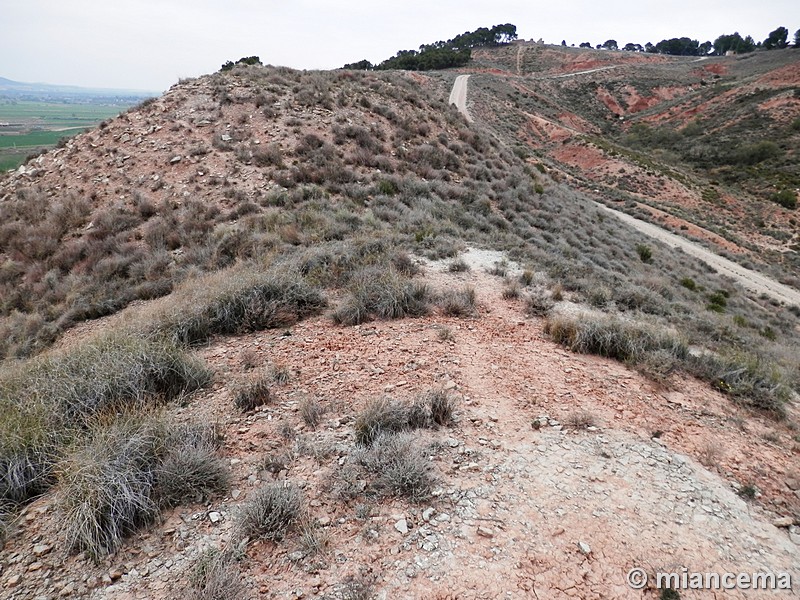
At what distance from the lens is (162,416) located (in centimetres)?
391

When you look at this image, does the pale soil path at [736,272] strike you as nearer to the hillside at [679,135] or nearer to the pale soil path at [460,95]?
the hillside at [679,135]

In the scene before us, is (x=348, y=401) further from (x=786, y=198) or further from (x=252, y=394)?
(x=786, y=198)

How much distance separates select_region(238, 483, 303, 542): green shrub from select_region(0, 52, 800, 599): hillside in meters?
0.02

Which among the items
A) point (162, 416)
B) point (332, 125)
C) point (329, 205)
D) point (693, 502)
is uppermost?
point (332, 125)

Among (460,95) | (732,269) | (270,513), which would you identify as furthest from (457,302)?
(460,95)

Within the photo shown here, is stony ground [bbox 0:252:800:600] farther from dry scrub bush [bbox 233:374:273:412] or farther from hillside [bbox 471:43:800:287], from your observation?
hillside [bbox 471:43:800:287]

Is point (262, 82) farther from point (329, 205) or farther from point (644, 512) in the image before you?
point (644, 512)

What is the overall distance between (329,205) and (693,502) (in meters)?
10.00

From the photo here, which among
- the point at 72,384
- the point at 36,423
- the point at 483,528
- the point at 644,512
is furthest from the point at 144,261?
the point at 644,512

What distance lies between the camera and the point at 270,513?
3.10m

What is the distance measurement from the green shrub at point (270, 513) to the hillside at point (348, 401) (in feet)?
0.05

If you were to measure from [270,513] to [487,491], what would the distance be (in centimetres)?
182

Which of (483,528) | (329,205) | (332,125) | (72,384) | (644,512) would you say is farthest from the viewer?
(332,125)

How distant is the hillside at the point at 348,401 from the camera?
293 centimetres
